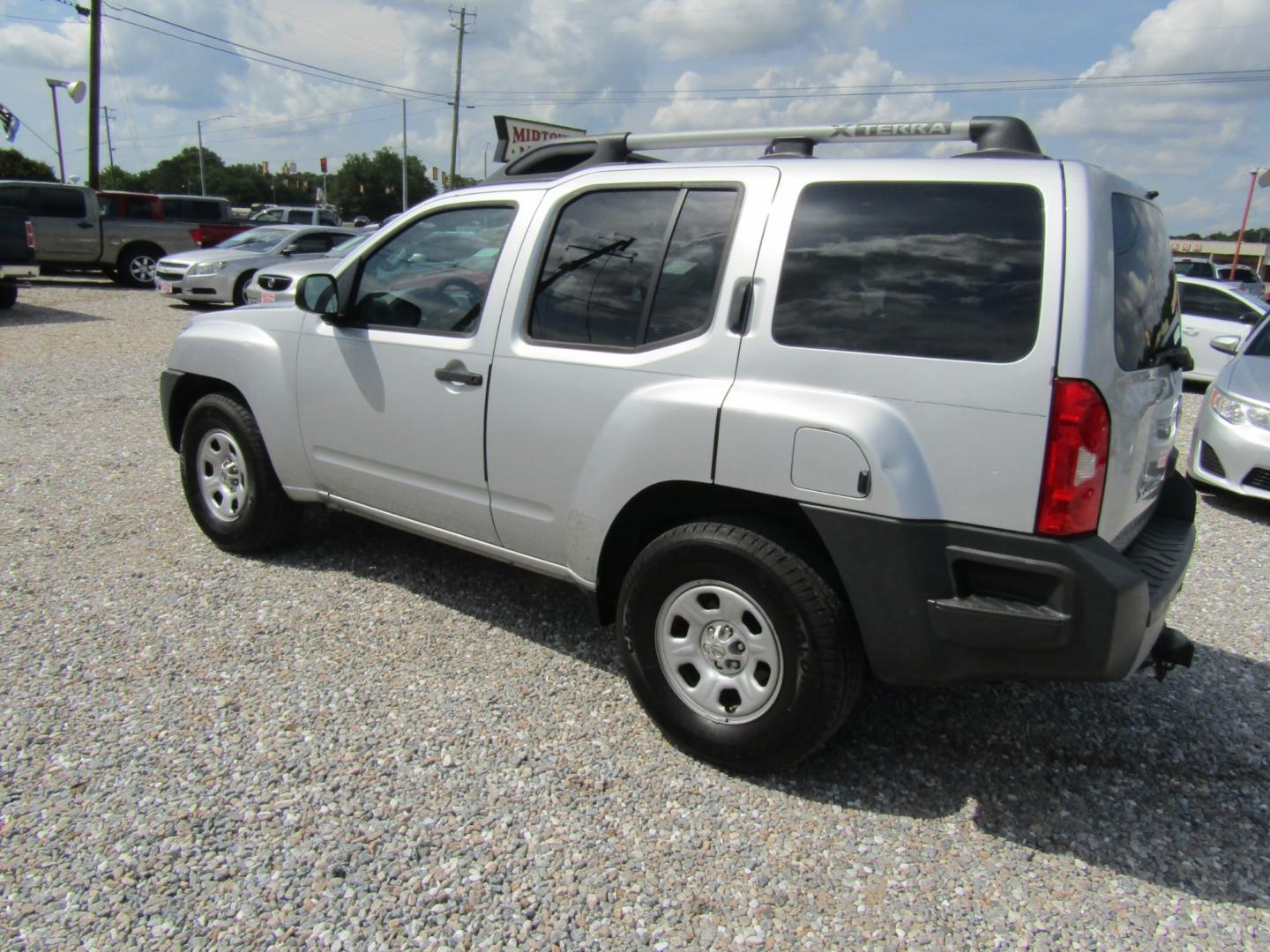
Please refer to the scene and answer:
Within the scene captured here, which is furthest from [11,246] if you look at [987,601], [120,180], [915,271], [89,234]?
[120,180]

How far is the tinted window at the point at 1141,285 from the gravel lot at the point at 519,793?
141cm

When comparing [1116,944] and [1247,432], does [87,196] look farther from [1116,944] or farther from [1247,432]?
[1116,944]

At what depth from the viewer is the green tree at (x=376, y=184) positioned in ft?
277

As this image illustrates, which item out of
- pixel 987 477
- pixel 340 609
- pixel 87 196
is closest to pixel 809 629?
pixel 987 477

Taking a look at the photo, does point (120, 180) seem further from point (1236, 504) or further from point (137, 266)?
point (1236, 504)

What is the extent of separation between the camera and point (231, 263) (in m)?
14.7

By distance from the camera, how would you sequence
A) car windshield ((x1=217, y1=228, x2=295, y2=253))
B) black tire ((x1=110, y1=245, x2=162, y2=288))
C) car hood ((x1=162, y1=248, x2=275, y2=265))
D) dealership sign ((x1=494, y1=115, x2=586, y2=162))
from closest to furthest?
dealership sign ((x1=494, y1=115, x2=586, y2=162)) < car hood ((x1=162, y1=248, x2=275, y2=265)) < car windshield ((x1=217, y1=228, x2=295, y2=253)) < black tire ((x1=110, y1=245, x2=162, y2=288))

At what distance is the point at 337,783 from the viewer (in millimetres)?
2896

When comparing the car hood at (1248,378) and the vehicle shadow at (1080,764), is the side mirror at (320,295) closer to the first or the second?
the vehicle shadow at (1080,764)

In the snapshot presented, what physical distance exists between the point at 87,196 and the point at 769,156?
63.2 ft

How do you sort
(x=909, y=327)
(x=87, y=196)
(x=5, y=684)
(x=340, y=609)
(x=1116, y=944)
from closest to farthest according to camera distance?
1. (x=1116, y=944)
2. (x=909, y=327)
3. (x=5, y=684)
4. (x=340, y=609)
5. (x=87, y=196)

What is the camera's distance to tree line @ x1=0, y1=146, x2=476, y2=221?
84375 millimetres

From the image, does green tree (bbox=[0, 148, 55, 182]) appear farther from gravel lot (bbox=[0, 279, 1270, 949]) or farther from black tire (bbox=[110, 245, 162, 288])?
gravel lot (bbox=[0, 279, 1270, 949])

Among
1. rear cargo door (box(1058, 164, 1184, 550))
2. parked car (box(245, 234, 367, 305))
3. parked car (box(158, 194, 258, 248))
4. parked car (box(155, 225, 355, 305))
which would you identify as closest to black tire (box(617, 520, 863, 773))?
rear cargo door (box(1058, 164, 1184, 550))
